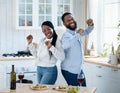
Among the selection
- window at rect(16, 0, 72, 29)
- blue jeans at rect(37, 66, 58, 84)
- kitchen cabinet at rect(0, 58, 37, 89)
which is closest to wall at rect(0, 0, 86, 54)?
window at rect(16, 0, 72, 29)

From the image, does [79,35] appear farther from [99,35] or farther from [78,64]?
[99,35]

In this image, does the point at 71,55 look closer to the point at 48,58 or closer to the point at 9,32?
the point at 48,58

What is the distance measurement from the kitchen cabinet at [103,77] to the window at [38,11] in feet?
4.15

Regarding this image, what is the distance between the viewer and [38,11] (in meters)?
5.96

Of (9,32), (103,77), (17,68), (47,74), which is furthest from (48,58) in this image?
(9,32)

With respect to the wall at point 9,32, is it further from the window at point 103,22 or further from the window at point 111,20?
the window at point 111,20

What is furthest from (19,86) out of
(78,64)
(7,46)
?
(7,46)

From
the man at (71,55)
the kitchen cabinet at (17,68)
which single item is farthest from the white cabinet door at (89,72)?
the man at (71,55)

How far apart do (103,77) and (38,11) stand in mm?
1925

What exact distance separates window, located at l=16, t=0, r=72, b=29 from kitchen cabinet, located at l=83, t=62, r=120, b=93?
1.26 meters

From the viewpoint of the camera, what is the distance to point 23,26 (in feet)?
19.1

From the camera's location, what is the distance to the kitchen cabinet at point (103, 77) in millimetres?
4648

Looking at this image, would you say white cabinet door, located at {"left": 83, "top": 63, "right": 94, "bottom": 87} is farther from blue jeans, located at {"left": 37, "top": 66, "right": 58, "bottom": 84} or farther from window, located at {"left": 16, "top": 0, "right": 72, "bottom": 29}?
blue jeans, located at {"left": 37, "top": 66, "right": 58, "bottom": 84}

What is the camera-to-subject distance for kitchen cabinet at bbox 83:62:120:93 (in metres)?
4.65
